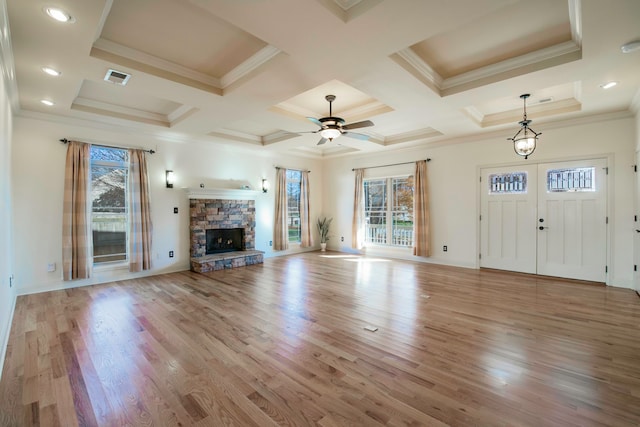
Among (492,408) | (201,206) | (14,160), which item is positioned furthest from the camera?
(201,206)

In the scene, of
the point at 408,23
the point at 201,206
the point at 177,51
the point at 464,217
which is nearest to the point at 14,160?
the point at 201,206

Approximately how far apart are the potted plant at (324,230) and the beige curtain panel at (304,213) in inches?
20.1

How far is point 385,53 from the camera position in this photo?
2.85 m

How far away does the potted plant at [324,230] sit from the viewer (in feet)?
29.5

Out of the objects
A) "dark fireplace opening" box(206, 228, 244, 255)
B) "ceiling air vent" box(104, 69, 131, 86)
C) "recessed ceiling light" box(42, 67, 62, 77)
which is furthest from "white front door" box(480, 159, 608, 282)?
"recessed ceiling light" box(42, 67, 62, 77)

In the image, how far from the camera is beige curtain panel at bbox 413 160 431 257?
6934 millimetres

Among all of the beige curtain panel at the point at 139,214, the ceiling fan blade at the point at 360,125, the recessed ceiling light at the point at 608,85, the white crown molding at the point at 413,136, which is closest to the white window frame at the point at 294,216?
the white crown molding at the point at 413,136

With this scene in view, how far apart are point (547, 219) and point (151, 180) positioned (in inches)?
305

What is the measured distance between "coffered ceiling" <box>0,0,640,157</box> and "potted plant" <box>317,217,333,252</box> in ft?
14.6

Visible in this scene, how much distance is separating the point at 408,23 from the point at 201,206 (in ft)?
17.8

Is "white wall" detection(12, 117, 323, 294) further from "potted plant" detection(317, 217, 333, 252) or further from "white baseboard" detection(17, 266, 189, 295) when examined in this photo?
"potted plant" detection(317, 217, 333, 252)

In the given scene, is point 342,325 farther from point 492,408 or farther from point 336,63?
point 336,63

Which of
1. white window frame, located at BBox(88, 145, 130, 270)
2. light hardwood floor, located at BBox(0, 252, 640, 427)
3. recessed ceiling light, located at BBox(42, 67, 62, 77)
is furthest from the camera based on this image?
white window frame, located at BBox(88, 145, 130, 270)

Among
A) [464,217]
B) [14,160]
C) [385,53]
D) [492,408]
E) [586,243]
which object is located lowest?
[492,408]
